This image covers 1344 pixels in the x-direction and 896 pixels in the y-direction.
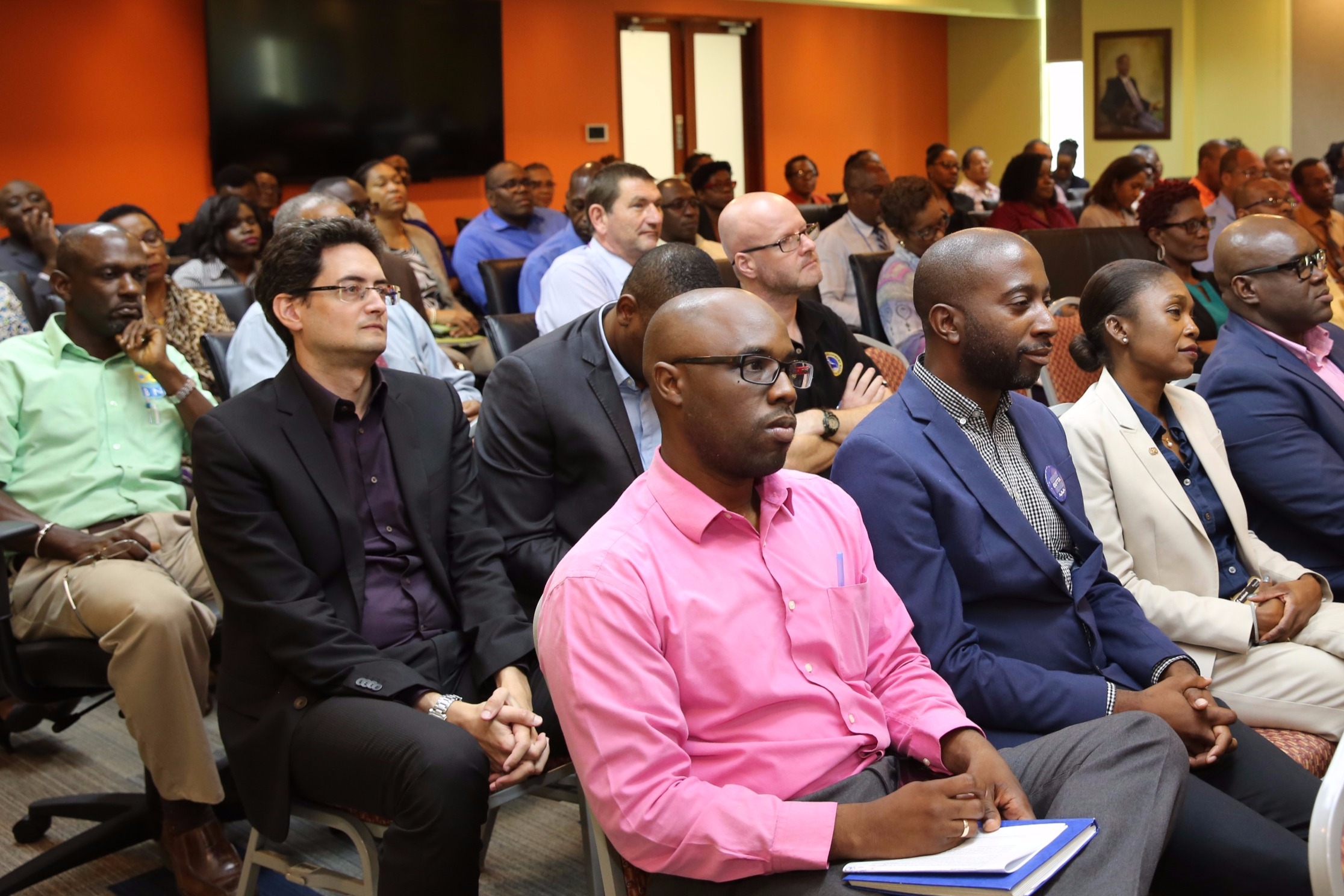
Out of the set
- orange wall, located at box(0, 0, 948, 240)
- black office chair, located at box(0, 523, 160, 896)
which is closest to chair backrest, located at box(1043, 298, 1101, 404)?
black office chair, located at box(0, 523, 160, 896)

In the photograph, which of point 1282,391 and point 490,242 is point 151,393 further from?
point 490,242

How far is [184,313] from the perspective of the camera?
3822 mm

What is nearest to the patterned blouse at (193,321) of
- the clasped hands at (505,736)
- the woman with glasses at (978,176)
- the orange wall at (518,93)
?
the clasped hands at (505,736)

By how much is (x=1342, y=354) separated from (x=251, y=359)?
111 inches

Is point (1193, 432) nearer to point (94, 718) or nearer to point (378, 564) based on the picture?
point (378, 564)

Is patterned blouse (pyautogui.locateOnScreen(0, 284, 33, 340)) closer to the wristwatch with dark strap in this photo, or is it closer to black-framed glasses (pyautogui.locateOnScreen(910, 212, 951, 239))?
the wristwatch with dark strap

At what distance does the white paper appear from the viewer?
1364 millimetres

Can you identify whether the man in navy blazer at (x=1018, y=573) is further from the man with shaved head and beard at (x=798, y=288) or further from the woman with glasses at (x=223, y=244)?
the woman with glasses at (x=223, y=244)

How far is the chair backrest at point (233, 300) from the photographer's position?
3.99 metres

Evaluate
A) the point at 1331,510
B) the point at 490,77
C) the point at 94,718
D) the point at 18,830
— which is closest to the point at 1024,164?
the point at 490,77

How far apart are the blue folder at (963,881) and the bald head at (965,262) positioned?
3.32 ft

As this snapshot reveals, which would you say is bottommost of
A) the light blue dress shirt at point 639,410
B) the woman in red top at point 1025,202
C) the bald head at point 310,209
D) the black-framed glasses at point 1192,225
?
the light blue dress shirt at point 639,410

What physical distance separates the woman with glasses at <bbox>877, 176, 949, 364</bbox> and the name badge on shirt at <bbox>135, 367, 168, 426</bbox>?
8.00ft

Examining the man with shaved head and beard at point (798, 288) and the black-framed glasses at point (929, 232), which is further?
the black-framed glasses at point (929, 232)
